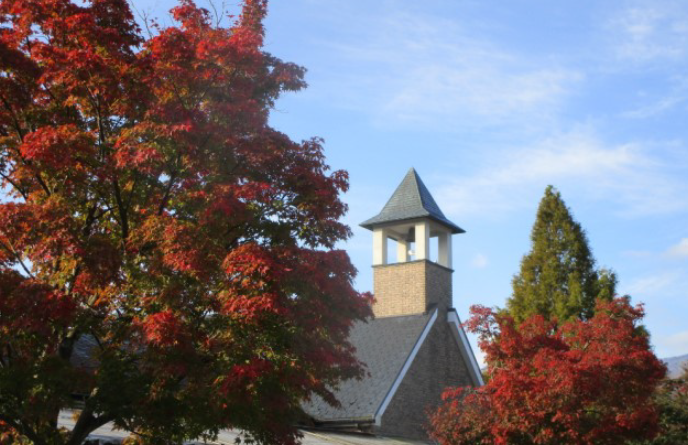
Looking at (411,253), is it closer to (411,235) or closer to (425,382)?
(411,235)

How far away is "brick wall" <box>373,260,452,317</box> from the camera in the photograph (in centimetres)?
2934

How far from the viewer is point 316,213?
1177cm

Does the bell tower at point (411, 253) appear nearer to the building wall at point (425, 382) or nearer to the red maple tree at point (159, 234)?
the building wall at point (425, 382)

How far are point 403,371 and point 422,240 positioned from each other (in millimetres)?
5742

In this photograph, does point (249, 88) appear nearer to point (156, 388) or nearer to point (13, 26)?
point (13, 26)

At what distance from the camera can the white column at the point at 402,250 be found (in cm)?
3166

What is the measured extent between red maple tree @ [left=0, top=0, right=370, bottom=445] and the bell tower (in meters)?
16.7

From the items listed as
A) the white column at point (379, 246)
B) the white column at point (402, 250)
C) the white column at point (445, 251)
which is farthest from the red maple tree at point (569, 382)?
the white column at point (402, 250)

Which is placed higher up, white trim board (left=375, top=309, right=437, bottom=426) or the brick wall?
the brick wall

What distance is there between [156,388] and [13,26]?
19.1 feet

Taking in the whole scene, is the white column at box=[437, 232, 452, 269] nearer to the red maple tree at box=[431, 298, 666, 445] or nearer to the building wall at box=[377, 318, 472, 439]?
the building wall at box=[377, 318, 472, 439]

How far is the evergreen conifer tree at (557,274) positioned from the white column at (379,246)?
758cm

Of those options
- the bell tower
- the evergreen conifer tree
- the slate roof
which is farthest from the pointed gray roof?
the evergreen conifer tree

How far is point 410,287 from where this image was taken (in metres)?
29.6
